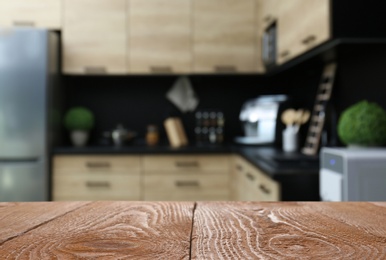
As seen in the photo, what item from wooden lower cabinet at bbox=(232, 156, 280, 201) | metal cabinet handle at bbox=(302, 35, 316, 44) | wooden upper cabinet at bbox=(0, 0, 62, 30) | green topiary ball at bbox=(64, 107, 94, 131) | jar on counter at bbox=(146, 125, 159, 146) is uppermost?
wooden upper cabinet at bbox=(0, 0, 62, 30)

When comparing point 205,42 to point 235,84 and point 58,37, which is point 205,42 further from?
point 58,37

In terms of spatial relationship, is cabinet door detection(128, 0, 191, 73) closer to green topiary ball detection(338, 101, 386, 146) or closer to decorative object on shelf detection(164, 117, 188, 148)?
decorative object on shelf detection(164, 117, 188, 148)

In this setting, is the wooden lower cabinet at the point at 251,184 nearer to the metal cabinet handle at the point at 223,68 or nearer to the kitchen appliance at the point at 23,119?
the metal cabinet handle at the point at 223,68

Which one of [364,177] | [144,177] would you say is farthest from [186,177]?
[364,177]

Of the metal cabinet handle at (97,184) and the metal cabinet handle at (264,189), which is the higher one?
Result: the metal cabinet handle at (264,189)

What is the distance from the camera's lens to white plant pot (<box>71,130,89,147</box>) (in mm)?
3328

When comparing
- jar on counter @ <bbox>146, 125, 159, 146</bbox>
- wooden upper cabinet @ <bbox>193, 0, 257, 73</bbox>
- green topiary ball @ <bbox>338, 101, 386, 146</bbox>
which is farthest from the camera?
jar on counter @ <bbox>146, 125, 159, 146</bbox>

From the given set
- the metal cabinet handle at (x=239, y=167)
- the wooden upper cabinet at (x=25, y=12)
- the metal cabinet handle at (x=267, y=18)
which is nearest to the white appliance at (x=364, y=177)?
the metal cabinet handle at (x=239, y=167)

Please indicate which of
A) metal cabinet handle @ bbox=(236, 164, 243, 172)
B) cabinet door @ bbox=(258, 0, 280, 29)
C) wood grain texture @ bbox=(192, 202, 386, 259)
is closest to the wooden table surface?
wood grain texture @ bbox=(192, 202, 386, 259)

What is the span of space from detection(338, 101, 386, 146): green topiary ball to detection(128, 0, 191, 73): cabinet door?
1747 mm

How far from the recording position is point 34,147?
9.74 ft

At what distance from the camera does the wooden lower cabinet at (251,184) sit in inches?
73.7

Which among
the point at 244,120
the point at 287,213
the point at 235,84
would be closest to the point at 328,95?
the point at 244,120

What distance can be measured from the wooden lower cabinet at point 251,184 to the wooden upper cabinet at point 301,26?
2.07 ft
